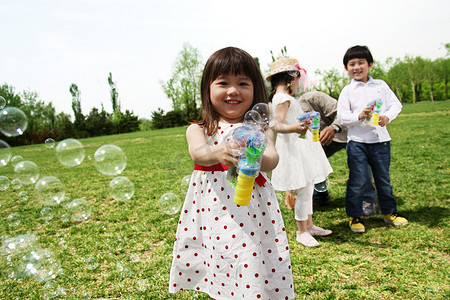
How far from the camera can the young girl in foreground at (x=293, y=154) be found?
315cm

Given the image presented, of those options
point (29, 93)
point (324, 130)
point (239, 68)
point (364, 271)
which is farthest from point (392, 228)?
point (29, 93)

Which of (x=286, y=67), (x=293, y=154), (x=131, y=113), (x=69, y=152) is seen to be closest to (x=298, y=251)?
(x=293, y=154)

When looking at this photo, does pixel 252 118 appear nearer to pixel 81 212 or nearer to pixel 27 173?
pixel 81 212

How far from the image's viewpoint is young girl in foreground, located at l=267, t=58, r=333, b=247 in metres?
3.15

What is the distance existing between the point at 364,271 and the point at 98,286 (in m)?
2.19

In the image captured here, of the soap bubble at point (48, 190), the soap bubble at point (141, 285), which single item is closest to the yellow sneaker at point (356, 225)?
the soap bubble at point (141, 285)

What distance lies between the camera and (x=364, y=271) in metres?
2.64

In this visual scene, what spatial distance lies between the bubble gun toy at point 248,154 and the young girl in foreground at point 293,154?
5.63ft

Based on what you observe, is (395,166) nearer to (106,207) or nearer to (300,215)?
(300,215)

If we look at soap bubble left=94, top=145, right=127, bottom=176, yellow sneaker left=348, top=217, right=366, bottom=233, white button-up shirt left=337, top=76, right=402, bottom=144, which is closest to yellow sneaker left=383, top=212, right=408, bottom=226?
yellow sneaker left=348, top=217, right=366, bottom=233

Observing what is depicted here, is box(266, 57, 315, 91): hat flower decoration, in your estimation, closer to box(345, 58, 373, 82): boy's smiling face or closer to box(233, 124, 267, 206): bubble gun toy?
box(345, 58, 373, 82): boy's smiling face

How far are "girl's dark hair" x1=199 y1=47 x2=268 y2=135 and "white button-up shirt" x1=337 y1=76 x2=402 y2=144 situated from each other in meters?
1.90

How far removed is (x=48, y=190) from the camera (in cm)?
377

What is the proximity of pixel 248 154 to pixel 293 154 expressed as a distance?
1.91m
